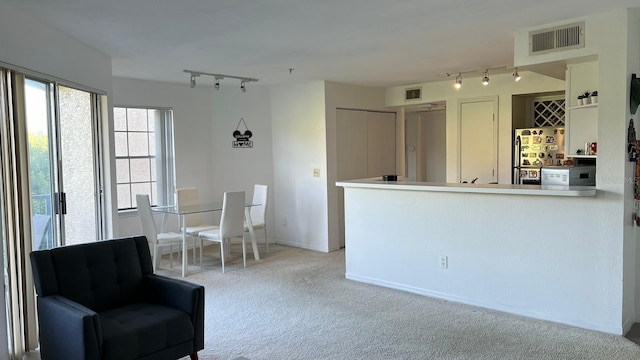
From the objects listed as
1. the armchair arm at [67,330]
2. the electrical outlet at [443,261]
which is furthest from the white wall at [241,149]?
the armchair arm at [67,330]

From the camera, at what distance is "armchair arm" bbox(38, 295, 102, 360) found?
2.54 m

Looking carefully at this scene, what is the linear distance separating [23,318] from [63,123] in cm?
161

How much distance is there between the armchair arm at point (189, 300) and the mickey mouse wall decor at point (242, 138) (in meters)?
4.10

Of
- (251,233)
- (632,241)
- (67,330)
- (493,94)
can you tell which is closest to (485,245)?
(632,241)

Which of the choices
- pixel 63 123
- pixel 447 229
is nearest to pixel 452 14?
pixel 447 229

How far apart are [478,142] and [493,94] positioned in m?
0.66

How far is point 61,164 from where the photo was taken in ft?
12.9

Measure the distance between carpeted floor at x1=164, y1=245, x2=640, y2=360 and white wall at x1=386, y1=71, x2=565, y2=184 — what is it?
261 centimetres

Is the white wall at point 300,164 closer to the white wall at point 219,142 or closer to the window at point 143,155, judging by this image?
the white wall at point 219,142

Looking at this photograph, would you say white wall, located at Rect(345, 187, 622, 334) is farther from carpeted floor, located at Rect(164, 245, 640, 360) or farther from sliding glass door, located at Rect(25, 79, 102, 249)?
sliding glass door, located at Rect(25, 79, 102, 249)

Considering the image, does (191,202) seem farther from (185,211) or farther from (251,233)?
(251,233)

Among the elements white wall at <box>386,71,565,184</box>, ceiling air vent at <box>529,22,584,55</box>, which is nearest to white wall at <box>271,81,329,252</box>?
white wall at <box>386,71,565,184</box>

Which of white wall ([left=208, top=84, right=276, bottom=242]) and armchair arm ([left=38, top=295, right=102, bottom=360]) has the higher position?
white wall ([left=208, top=84, right=276, bottom=242])

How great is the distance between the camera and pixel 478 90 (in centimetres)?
637
